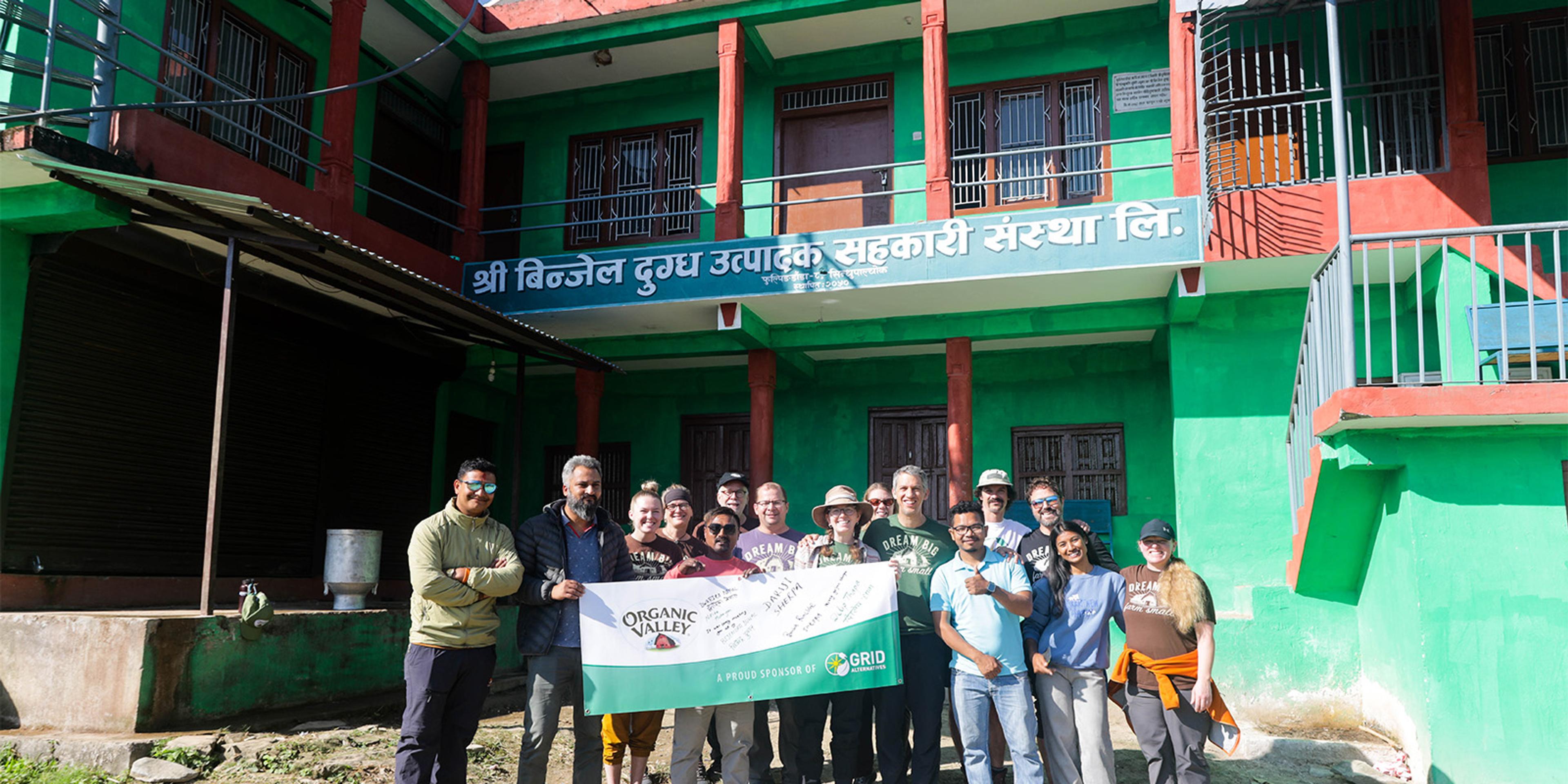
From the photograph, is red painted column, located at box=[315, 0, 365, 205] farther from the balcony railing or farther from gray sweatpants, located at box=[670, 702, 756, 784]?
the balcony railing

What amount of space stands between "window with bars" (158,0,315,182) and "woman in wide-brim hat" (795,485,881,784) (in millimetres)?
6048

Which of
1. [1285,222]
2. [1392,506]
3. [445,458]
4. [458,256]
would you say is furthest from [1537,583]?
[445,458]

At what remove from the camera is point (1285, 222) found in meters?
8.96

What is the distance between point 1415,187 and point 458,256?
894cm

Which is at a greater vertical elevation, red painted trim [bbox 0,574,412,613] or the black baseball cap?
the black baseball cap

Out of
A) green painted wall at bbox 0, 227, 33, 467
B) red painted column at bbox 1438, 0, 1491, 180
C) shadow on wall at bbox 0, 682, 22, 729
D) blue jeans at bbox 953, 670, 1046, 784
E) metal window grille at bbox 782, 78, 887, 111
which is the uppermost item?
metal window grille at bbox 782, 78, 887, 111

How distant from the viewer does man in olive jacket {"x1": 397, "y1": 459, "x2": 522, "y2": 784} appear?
4906mm

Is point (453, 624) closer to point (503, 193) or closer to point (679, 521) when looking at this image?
point (679, 521)

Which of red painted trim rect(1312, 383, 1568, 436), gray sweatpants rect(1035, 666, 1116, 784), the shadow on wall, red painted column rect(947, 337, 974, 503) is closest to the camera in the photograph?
gray sweatpants rect(1035, 666, 1116, 784)

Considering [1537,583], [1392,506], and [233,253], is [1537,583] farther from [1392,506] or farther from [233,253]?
[233,253]

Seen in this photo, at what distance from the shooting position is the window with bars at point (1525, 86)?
986cm

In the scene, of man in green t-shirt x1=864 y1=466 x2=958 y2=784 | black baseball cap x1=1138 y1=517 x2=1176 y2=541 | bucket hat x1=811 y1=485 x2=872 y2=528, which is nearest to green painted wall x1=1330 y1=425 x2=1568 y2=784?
black baseball cap x1=1138 y1=517 x2=1176 y2=541
